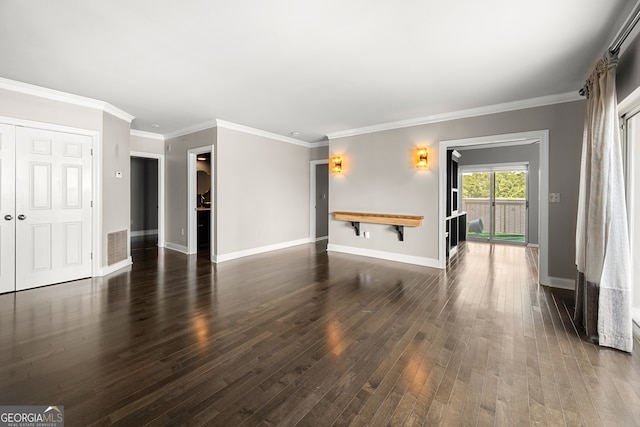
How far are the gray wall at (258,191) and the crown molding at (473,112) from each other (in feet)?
4.85

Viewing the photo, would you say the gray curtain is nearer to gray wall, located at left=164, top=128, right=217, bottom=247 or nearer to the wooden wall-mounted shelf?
the wooden wall-mounted shelf

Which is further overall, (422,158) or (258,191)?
(258,191)

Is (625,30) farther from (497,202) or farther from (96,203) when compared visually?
(96,203)

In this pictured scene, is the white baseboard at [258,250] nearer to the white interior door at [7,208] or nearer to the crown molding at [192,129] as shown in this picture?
the crown molding at [192,129]

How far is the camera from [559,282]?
3.85 meters

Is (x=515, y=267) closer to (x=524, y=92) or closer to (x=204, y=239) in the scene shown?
(x=524, y=92)

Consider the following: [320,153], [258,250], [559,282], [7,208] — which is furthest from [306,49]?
[320,153]

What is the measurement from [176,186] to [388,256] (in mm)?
4738

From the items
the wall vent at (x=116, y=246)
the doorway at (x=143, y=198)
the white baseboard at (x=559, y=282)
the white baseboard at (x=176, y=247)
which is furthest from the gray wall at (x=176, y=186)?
the white baseboard at (x=559, y=282)

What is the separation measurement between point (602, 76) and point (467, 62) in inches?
44.0

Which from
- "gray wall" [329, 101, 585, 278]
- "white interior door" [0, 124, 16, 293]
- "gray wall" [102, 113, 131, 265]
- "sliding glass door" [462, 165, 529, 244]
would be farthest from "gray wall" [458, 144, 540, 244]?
"white interior door" [0, 124, 16, 293]

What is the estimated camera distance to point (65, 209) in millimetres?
3924

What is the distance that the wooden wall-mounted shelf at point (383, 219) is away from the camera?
4.92 m

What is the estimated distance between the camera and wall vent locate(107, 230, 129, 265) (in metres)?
4.45
